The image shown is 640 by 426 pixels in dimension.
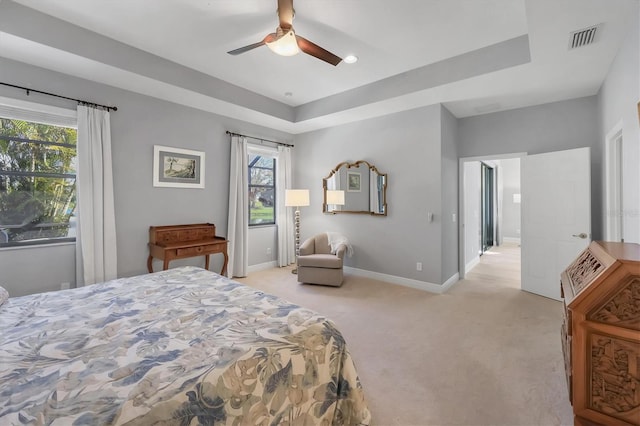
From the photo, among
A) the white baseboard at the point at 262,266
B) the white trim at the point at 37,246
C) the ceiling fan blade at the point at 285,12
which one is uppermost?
the ceiling fan blade at the point at 285,12

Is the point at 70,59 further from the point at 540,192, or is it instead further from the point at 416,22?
the point at 540,192

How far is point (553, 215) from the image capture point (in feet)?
12.5

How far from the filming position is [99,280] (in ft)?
10.8

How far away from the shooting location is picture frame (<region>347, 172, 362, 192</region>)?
4898 millimetres

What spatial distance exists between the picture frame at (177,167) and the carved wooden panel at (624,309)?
446cm

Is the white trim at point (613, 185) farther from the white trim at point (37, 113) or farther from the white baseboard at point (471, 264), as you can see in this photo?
the white trim at point (37, 113)

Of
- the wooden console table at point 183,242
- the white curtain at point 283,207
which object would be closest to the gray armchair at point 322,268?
the white curtain at point 283,207

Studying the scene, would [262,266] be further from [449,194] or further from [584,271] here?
[584,271]

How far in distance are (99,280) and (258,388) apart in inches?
124

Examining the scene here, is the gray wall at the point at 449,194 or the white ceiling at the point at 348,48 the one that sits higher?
the white ceiling at the point at 348,48

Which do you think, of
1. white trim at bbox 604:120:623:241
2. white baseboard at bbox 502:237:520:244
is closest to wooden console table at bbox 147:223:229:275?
white trim at bbox 604:120:623:241

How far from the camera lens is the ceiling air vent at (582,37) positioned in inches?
87.8

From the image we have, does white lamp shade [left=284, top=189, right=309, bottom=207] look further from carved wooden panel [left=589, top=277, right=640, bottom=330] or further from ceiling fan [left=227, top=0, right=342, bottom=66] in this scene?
carved wooden panel [left=589, top=277, right=640, bottom=330]

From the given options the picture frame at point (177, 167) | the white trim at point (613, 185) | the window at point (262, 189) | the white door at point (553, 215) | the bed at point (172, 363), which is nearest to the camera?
the bed at point (172, 363)
